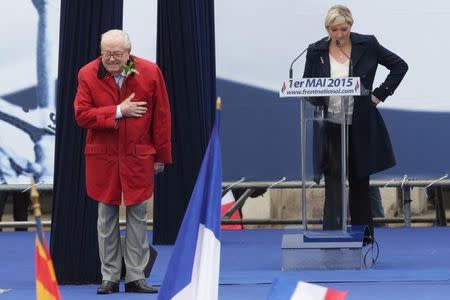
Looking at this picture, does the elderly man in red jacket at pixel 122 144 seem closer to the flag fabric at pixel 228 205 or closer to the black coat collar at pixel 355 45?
the black coat collar at pixel 355 45

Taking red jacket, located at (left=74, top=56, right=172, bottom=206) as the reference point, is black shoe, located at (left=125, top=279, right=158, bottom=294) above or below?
below

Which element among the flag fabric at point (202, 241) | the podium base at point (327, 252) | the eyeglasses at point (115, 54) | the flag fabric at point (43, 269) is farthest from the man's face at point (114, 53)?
the flag fabric at point (43, 269)

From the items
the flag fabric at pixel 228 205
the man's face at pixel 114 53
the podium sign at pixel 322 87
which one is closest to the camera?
the man's face at pixel 114 53

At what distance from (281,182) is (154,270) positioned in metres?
3.11

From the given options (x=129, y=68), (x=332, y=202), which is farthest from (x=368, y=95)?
(x=129, y=68)

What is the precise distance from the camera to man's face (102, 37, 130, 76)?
323 inches

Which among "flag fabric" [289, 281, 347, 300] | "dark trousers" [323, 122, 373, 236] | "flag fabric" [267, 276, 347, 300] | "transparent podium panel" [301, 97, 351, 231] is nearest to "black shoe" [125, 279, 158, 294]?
"transparent podium panel" [301, 97, 351, 231]

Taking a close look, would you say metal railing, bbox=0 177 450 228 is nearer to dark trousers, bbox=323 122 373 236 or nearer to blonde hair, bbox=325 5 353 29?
dark trousers, bbox=323 122 373 236

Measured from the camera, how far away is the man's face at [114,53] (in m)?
8.20

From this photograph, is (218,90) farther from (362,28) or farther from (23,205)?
(23,205)

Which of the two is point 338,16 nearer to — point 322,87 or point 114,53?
point 322,87

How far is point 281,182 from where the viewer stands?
504 inches

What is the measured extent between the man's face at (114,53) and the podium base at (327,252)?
2.09m

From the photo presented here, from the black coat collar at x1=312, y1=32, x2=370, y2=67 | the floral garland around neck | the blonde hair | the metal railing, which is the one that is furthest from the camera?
the metal railing
